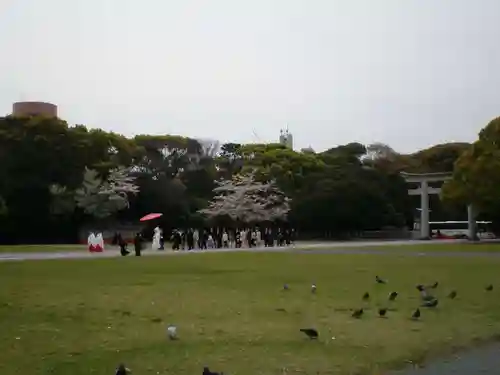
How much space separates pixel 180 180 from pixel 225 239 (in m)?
17.2

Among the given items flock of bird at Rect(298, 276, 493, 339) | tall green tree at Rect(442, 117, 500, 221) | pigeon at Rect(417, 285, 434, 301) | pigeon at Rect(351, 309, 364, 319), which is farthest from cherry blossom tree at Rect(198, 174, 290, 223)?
pigeon at Rect(351, 309, 364, 319)

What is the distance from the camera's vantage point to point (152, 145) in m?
67.1

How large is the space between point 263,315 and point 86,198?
46.8 metres

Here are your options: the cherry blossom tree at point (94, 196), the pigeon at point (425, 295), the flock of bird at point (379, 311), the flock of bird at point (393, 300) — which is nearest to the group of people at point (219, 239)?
the cherry blossom tree at point (94, 196)

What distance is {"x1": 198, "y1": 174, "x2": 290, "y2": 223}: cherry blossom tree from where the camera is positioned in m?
64.2

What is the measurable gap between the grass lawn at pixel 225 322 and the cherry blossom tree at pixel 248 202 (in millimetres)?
43207

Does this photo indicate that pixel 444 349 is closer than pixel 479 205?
Yes

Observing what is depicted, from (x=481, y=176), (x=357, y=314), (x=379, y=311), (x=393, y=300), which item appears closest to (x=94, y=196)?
(x=481, y=176)

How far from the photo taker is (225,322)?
445 inches

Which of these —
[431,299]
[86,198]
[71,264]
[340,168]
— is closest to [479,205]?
[340,168]

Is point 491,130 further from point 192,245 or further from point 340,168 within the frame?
point 192,245

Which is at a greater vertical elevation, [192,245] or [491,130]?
[491,130]

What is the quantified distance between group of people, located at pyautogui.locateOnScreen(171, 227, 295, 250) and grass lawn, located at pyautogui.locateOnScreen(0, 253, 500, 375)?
23.6 meters

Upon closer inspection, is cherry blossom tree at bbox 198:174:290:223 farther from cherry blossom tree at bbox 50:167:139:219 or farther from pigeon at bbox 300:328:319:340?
pigeon at bbox 300:328:319:340
